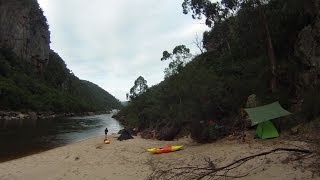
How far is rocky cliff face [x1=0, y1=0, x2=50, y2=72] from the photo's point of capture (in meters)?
154

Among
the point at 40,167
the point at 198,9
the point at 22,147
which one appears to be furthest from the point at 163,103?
the point at 40,167

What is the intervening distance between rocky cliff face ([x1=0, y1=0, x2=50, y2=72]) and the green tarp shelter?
142m

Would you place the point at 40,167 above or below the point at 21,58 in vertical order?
below

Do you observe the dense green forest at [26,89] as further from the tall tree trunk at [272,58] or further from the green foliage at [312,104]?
the green foliage at [312,104]

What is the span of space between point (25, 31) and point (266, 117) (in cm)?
15752

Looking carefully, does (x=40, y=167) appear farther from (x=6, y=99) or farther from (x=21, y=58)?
(x=21, y=58)

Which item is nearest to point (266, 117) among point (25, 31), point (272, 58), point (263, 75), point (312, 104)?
point (312, 104)

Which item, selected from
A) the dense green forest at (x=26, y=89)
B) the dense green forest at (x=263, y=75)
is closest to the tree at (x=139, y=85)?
the dense green forest at (x=26, y=89)

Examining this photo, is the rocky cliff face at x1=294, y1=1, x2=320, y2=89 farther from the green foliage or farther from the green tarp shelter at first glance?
the green tarp shelter

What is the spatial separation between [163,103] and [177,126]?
16.5m

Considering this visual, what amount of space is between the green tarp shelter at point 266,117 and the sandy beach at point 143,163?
1.03m

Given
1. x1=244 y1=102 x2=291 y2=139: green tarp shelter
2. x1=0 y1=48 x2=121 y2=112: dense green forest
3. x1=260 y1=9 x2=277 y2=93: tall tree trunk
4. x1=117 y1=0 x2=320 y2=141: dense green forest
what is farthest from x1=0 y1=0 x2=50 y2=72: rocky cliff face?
x1=244 y1=102 x2=291 y2=139: green tarp shelter

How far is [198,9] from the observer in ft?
175

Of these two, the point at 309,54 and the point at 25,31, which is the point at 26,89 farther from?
the point at 309,54
